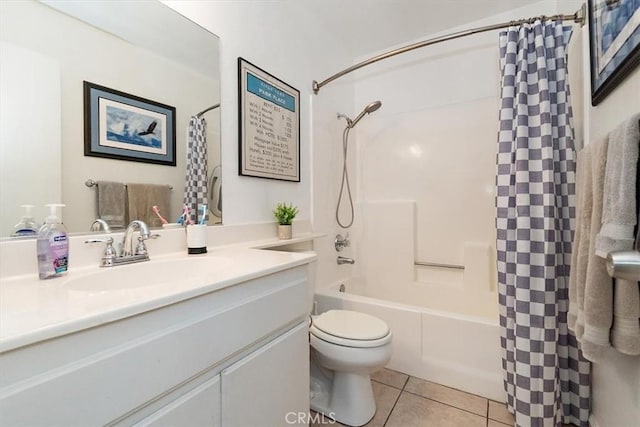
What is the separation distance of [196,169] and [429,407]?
1.62 m

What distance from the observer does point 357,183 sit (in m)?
2.49

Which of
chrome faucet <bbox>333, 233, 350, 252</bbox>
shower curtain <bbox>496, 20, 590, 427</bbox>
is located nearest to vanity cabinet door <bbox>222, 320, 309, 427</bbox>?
shower curtain <bbox>496, 20, 590, 427</bbox>

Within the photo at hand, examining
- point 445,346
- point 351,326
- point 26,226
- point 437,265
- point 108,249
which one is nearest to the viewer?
point 26,226

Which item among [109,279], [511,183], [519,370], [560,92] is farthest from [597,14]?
[109,279]

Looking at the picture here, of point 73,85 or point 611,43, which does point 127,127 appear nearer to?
point 73,85

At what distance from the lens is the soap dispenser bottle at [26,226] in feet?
2.55

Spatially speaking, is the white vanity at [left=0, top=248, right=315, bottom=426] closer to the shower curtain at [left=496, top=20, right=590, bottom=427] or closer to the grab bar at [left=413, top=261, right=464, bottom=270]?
the shower curtain at [left=496, top=20, right=590, bottom=427]

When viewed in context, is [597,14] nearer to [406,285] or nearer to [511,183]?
[511,183]

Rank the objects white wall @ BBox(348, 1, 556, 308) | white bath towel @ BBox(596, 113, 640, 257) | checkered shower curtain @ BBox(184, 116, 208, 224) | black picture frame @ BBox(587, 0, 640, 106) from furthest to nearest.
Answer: white wall @ BBox(348, 1, 556, 308), checkered shower curtain @ BBox(184, 116, 208, 224), black picture frame @ BBox(587, 0, 640, 106), white bath towel @ BBox(596, 113, 640, 257)

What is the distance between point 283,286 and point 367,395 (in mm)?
825

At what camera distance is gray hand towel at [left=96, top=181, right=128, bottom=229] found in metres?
0.95

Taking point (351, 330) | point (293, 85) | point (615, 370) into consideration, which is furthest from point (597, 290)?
point (293, 85)

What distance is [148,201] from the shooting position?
3.53ft
